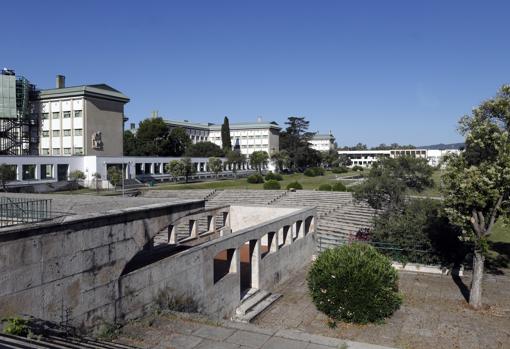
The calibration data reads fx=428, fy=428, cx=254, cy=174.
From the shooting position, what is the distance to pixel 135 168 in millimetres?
61875

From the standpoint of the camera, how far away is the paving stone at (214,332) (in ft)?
31.6

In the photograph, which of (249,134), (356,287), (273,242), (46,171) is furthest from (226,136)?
(356,287)

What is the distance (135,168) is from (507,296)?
52.7 m

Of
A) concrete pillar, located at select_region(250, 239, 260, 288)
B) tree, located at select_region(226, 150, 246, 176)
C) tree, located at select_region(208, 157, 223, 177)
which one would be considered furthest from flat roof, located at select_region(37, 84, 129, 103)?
concrete pillar, located at select_region(250, 239, 260, 288)

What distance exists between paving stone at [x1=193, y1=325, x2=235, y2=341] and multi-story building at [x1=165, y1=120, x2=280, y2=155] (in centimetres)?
10364

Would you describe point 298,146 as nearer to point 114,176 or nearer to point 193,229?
point 114,176

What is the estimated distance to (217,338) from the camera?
31.3 ft

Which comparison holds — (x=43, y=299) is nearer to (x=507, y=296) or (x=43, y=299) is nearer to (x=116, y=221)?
(x=116, y=221)

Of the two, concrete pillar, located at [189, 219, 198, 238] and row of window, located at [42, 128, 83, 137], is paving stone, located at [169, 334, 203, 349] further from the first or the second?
row of window, located at [42, 128, 83, 137]

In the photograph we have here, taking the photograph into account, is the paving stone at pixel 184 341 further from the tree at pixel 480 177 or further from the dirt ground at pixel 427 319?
the tree at pixel 480 177

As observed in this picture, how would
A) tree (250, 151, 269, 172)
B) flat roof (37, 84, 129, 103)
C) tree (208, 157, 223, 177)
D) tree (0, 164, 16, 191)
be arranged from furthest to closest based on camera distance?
tree (250, 151, 269, 172) → tree (208, 157, 223, 177) → flat roof (37, 84, 129, 103) → tree (0, 164, 16, 191)

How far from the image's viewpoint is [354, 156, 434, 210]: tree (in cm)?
2795

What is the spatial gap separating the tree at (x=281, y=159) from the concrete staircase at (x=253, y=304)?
79.0 meters

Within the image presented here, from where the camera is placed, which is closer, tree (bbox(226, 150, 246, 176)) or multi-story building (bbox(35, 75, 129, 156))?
multi-story building (bbox(35, 75, 129, 156))
